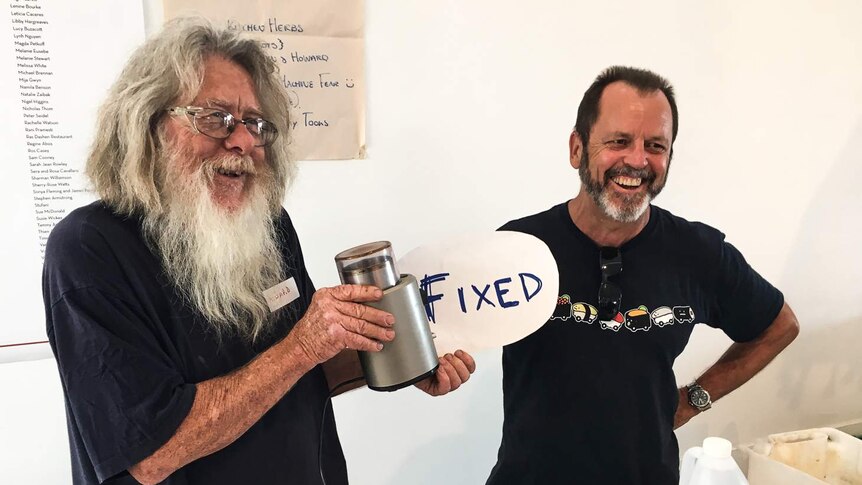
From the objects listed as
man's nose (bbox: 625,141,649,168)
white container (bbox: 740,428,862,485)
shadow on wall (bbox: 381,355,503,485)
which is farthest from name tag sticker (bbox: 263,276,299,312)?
white container (bbox: 740,428,862,485)

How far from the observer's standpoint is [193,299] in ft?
2.96

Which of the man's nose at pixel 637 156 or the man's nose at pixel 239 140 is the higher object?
the man's nose at pixel 239 140

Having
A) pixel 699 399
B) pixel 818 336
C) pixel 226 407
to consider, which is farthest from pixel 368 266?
pixel 818 336

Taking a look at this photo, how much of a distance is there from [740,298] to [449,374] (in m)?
0.74

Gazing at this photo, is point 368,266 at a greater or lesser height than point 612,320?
greater

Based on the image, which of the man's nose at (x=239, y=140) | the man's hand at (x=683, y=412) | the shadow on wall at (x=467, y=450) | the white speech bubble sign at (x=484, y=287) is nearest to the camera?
the man's nose at (x=239, y=140)

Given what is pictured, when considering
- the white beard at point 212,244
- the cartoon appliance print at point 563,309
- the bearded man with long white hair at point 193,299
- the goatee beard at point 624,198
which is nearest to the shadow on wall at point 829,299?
the goatee beard at point 624,198

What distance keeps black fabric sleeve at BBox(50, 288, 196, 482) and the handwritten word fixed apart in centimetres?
50

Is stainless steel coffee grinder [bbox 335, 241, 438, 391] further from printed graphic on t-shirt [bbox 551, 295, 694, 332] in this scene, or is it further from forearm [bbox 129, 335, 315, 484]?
printed graphic on t-shirt [bbox 551, 295, 694, 332]

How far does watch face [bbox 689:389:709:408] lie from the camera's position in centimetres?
136

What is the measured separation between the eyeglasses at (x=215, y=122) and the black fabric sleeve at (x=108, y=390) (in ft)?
1.04

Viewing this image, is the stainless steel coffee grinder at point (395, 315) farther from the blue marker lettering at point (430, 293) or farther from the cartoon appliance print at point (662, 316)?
the cartoon appliance print at point (662, 316)

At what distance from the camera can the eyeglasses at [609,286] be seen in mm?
1140

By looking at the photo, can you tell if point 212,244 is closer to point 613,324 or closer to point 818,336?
point 613,324
